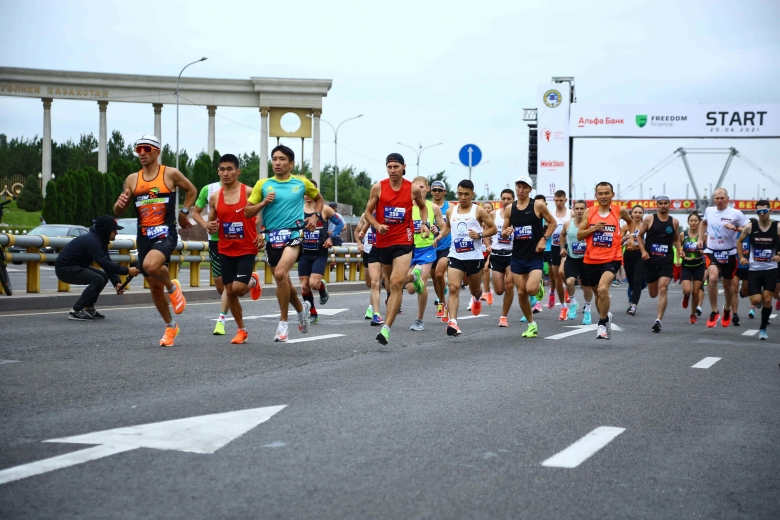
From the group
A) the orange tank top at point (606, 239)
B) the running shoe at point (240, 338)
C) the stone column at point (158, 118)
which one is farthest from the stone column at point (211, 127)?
the running shoe at point (240, 338)

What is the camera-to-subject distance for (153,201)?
975 centimetres

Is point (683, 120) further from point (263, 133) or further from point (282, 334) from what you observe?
point (282, 334)

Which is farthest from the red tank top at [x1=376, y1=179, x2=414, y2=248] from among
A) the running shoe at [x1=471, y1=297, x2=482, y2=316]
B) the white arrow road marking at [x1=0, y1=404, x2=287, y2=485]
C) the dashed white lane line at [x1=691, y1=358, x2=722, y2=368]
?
the white arrow road marking at [x1=0, y1=404, x2=287, y2=485]

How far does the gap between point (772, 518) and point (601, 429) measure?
1.87 meters

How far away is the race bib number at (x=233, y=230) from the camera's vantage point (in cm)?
1043

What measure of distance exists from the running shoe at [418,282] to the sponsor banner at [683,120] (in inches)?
1770

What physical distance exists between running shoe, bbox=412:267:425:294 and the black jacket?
14.4 feet

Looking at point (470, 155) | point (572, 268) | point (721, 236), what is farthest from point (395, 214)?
point (470, 155)

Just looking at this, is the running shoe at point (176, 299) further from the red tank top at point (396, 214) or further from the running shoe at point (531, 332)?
the running shoe at point (531, 332)

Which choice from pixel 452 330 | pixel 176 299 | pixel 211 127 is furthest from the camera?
pixel 211 127

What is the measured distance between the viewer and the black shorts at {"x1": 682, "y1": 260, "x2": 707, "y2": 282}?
16344 mm

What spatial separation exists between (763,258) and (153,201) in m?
8.62

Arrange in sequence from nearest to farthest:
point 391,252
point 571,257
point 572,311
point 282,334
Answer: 1. point 282,334
2. point 391,252
3. point 572,311
4. point 571,257

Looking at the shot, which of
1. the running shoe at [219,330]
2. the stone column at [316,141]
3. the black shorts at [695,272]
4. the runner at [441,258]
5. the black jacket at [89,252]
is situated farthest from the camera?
the stone column at [316,141]
